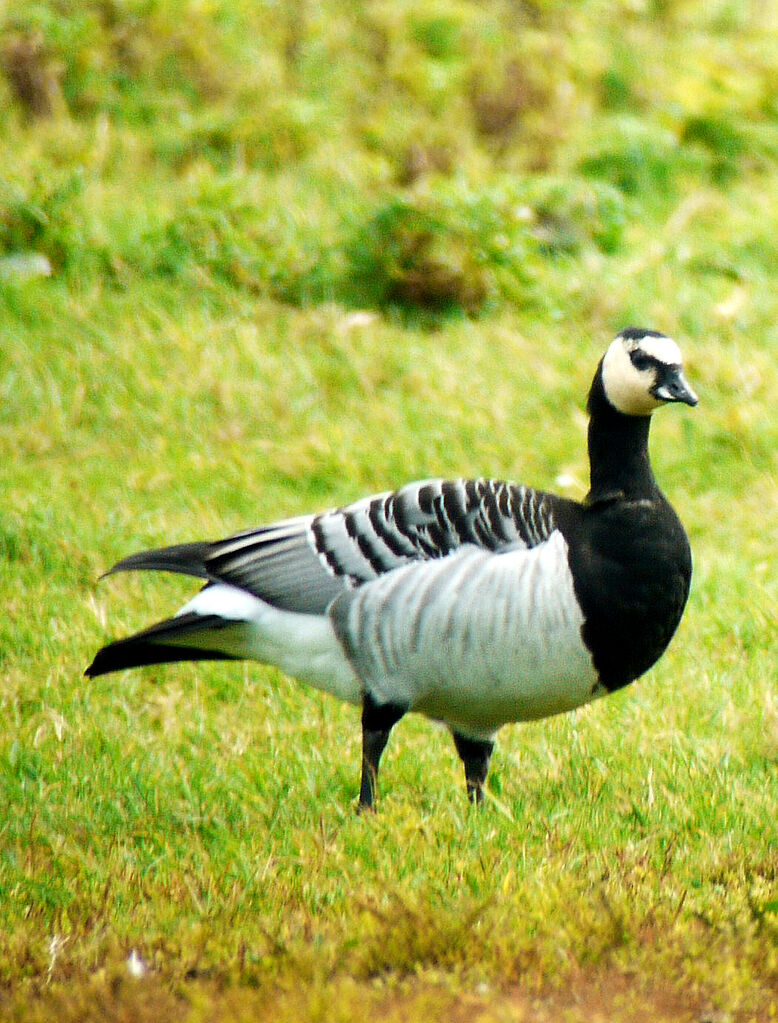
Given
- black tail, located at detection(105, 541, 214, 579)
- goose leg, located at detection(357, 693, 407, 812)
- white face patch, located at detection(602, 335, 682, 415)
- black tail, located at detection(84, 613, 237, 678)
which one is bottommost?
goose leg, located at detection(357, 693, 407, 812)

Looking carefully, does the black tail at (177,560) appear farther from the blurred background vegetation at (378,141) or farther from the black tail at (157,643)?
the blurred background vegetation at (378,141)

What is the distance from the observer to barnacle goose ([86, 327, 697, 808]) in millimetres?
3895

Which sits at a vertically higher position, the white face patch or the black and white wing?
the white face patch

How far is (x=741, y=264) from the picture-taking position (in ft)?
28.3

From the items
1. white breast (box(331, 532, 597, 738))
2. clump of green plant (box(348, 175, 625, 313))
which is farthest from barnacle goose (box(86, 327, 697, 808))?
clump of green plant (box(348, 175, 625, 313))

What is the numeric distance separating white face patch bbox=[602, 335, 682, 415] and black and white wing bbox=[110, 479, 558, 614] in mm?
359

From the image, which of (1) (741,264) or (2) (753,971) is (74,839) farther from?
(1) (741,264)

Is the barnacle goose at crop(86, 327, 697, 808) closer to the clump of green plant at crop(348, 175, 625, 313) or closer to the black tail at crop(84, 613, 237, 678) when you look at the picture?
the black tail at crop(84, 613, 237, 678)

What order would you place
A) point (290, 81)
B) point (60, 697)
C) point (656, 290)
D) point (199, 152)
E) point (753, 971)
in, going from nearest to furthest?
1. point (753, 971)
2. point (60, 697)
3. point (656, 290)
4. point (199, 152)
5. point (290, 81)

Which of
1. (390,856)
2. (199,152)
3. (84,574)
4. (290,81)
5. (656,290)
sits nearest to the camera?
(390,856)

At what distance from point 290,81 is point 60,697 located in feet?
22.1

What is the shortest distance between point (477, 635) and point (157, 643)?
92 cm

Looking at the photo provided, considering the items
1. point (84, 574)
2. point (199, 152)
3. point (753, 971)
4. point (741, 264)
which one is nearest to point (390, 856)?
point (753, 971)

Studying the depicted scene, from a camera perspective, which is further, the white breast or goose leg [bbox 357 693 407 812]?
goose leg [bbox 357 693 407 812]
